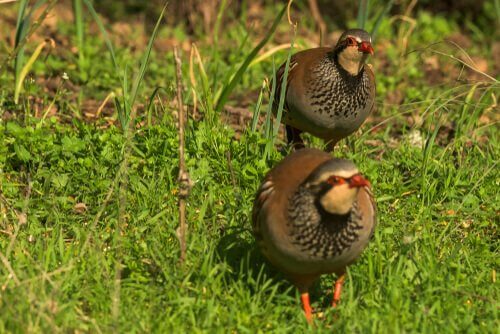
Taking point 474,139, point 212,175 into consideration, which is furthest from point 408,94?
point 212,175

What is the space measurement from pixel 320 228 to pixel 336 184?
264 mm

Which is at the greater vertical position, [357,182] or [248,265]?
[357,182]

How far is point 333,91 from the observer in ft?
20.2

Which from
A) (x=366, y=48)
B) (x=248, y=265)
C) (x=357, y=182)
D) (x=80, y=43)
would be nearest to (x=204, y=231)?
(x=248, y=265)

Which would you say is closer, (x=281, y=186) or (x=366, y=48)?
(x=281, y=186)

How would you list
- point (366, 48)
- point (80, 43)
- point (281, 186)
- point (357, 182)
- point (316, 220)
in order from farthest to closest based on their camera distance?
point (80, 43)
point (366, 48)
point (281, 186)
point (316, 220)
point (357, 182)

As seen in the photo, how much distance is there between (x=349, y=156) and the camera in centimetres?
614

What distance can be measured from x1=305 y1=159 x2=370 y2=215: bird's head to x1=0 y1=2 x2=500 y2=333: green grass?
0.53 meters

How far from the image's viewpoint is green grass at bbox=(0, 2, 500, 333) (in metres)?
4.39

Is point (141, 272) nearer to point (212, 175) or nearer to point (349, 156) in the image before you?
point (212, 175)

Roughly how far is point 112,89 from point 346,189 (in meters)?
4.01

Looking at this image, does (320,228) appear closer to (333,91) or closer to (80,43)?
Result: (333,91)

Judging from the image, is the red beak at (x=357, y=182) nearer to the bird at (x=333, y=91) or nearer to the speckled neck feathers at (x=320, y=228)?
A: the speckled neck feathers at (x=320, y=228)

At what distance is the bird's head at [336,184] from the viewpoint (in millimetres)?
4155
